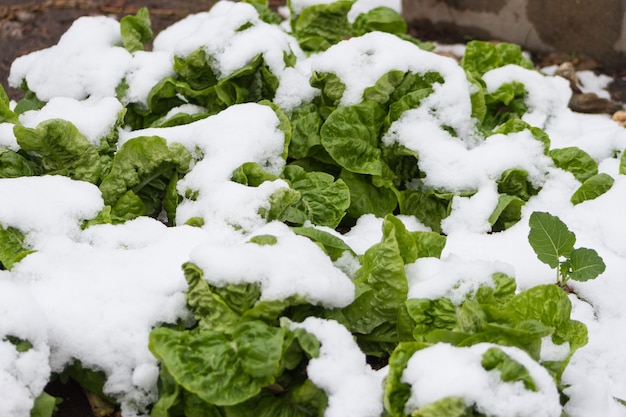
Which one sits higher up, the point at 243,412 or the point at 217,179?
the point at 217,179

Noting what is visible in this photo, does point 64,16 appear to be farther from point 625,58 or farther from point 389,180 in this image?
point 625,58

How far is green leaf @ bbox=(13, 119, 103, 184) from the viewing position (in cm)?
244

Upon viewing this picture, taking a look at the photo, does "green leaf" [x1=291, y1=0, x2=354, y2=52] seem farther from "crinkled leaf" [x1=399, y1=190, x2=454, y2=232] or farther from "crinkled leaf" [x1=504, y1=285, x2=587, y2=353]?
"crinkled leaf" [x1=504, y1=285, x2=587, y2=353]

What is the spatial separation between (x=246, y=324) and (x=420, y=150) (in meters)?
1.14

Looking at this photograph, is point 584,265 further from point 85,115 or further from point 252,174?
point 85,115

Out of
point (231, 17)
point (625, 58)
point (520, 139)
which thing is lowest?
point (625, 58)

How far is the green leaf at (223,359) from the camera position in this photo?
177 cm

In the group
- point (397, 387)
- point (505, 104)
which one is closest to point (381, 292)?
point (397, 387)

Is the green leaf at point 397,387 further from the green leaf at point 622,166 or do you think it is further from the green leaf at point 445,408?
the green leaf at point 622,166

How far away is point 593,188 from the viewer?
2.71 m

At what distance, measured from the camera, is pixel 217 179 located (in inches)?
96.7

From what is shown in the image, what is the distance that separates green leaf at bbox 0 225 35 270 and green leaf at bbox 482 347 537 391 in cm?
134

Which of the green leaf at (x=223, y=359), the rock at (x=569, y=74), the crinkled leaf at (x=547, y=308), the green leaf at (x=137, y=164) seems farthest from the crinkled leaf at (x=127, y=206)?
the rock at (x=569, y=74)

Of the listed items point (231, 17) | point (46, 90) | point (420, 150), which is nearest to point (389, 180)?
point (420, 150)
